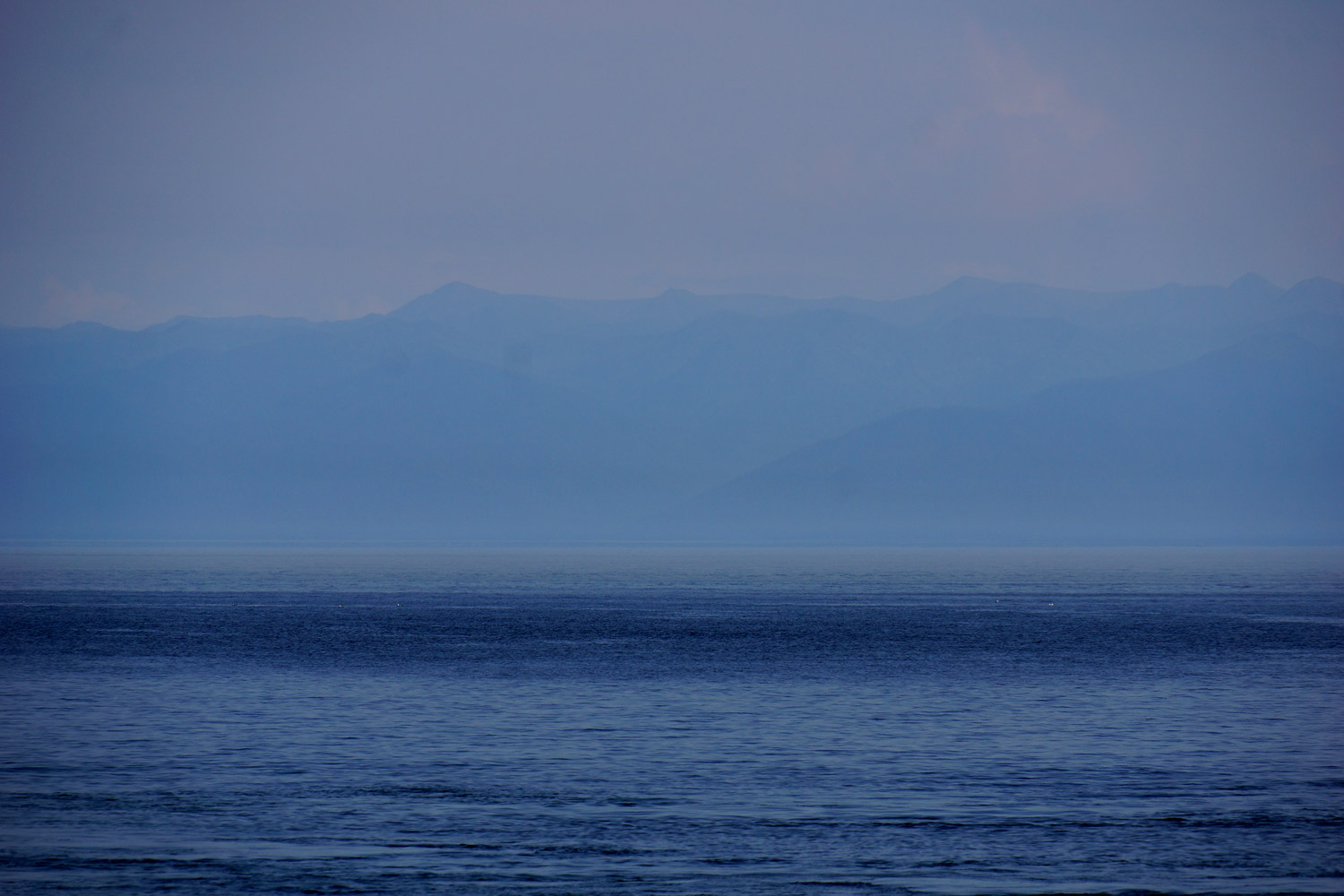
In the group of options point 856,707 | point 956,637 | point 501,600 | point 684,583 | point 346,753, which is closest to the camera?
point 346,753

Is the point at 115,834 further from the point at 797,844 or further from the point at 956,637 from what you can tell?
the point at 956,637

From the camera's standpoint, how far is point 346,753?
42594 mm

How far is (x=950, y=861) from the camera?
29188mm

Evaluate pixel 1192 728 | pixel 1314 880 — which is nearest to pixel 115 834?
pixel 1314 880

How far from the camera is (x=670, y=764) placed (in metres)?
40.8

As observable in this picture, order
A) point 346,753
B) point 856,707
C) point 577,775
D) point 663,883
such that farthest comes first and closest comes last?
point 856,707, point 346,753, point 577,775, point 663,883

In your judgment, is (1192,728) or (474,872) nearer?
(474,872)

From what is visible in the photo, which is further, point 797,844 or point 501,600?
point 501,600

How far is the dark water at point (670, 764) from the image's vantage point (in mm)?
28734

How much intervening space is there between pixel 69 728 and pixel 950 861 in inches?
1190

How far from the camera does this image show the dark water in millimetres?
28734

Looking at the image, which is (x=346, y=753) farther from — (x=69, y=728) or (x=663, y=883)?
(x=663, y=883)

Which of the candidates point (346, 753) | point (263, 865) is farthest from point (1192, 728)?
point (263, 865)

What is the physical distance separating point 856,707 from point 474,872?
28.2 metres
